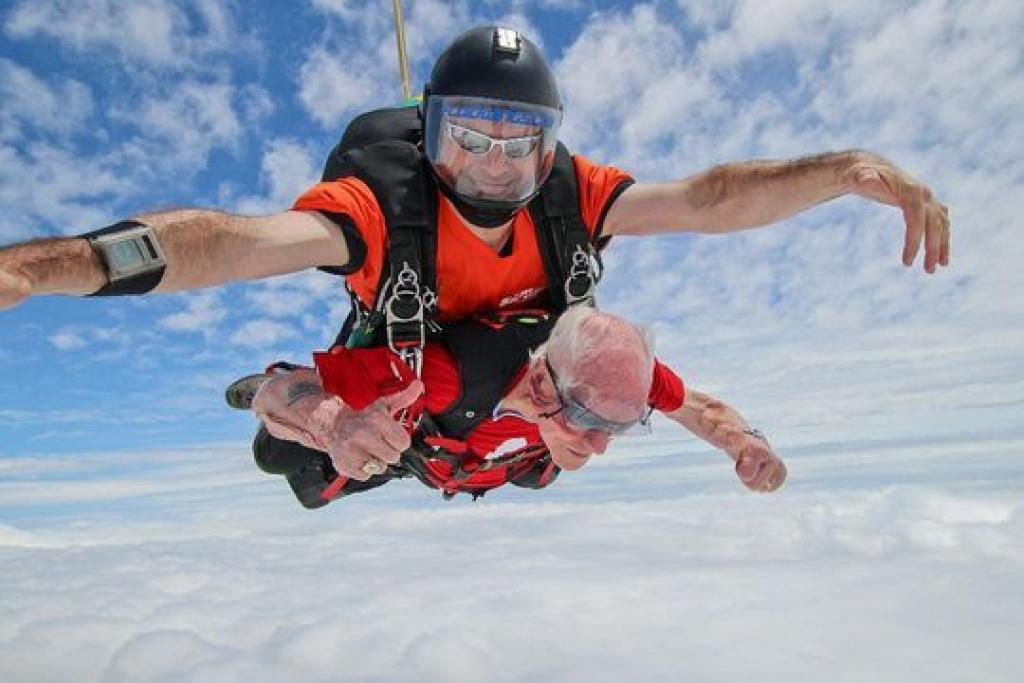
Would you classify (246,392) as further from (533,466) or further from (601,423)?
(601,423)

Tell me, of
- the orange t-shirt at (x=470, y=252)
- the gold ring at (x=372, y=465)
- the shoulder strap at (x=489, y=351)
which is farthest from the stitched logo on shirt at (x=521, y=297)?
the gold ring at (x=372, y=465)

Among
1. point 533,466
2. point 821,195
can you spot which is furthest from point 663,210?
point 533,466

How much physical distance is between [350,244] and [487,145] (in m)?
0.98

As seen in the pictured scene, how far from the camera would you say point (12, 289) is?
2512 mm

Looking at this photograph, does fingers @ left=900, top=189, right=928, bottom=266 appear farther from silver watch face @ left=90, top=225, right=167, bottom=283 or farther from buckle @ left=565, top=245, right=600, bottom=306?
silver watch face @ left=90, top=225, right=167, bottom=283

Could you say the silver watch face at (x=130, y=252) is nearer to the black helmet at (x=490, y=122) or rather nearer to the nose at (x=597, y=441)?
the black helmet at (x=490, y=122)

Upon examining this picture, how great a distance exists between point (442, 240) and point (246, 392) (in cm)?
197

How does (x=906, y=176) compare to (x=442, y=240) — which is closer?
(x=906, y=176)

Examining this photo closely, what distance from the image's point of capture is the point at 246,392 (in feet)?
18.2

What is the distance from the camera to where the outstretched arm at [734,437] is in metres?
4.92

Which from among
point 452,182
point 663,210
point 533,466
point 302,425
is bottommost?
point 533,466

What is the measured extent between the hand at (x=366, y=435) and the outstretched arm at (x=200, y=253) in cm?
83

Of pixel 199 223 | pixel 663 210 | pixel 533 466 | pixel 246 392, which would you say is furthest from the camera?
pixel 533 466

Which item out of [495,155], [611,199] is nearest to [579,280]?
[611,199]
